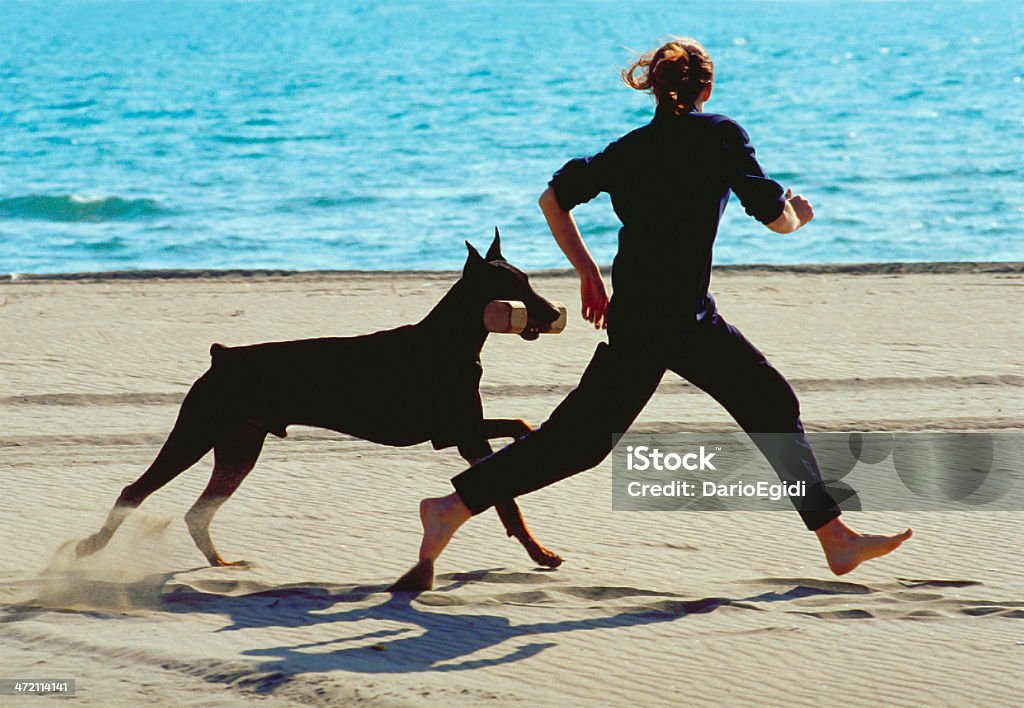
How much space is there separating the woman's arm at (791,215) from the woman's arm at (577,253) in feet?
2.00

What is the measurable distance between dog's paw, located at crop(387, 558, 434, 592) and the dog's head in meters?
0.92

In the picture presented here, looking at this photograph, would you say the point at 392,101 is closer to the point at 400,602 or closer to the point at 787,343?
the point at 787,343

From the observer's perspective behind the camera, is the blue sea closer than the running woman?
No

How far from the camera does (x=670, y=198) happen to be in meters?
4.25

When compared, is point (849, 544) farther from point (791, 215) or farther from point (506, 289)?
point (506, 289)

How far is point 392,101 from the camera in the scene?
41.3m

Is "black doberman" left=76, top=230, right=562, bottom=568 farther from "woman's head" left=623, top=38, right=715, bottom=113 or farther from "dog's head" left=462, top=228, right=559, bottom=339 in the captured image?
"woman's head" left=623, top=38, right=715, bottom=113

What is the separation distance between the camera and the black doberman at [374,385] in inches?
191

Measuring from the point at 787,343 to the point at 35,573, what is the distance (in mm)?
5994

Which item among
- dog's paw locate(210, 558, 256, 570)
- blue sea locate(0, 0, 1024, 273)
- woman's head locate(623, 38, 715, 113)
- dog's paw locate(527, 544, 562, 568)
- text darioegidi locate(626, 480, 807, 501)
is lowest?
dog's paw locate(210, 558, 256, 570)

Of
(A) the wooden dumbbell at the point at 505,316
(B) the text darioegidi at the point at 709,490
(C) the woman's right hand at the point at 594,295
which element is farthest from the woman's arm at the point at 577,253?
(B) the text darioegidi at the point at 709,490

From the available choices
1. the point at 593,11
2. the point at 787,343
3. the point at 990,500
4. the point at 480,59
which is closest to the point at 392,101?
the point at 480,59

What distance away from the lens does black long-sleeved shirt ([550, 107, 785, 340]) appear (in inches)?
166

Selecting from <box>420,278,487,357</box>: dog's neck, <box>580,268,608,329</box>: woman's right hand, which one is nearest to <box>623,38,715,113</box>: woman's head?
<box>580,268,608,329</box>: woman's right hand
